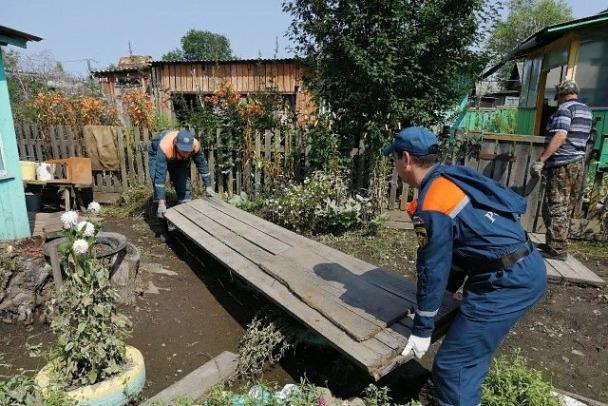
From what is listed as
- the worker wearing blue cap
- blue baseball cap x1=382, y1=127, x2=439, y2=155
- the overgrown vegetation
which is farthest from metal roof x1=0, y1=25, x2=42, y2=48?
blue baseball cap x1=382, y1=127, x2=439, y2=155

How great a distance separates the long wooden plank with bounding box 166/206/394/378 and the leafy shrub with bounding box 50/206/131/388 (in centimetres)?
108

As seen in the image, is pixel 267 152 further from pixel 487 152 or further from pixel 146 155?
pixel 487 152

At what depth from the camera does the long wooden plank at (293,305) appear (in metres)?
2.20

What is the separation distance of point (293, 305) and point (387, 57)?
3.81m

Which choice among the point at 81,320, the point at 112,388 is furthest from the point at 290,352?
the point at 81,320

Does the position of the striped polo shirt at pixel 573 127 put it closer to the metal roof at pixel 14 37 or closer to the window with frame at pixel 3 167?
the metal roof at pixel 14 37

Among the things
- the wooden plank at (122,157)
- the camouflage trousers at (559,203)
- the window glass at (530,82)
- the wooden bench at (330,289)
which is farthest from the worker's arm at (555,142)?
the window glass at (530,82)

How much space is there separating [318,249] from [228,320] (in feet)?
3.60

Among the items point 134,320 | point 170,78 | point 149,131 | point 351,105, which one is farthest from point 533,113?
point 170,78

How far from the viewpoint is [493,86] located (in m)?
29.5

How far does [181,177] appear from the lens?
5945 mm

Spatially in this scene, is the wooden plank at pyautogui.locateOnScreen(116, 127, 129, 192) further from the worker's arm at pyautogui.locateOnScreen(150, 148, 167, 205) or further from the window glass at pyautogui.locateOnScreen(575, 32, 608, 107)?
the window glass at pyautogui.locateOnScreen(575, 32, 608, 107)

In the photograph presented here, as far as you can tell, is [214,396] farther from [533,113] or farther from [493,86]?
[493,86]

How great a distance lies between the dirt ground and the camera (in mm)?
2924
